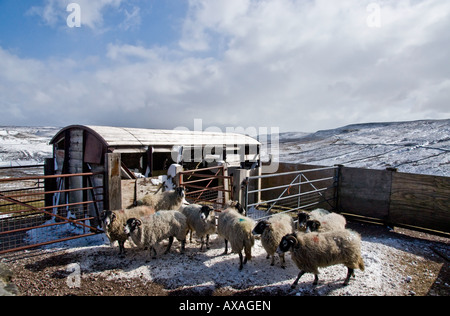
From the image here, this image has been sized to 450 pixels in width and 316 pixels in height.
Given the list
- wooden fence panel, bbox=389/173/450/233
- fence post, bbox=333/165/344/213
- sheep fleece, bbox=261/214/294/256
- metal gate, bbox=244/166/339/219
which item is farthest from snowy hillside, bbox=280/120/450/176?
sheep fleece, bbox=261/214/294/256

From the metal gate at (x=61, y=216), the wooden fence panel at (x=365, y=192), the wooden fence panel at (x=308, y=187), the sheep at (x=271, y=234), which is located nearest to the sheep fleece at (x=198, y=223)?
the sheep at (x=271, y=234)

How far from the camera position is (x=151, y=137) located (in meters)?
10.1

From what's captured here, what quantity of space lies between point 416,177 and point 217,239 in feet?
24.6

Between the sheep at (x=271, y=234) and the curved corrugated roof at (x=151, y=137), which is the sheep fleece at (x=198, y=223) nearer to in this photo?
the sheep at (x=271, y=234)

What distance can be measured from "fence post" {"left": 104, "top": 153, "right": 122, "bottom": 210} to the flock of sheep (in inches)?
39.0

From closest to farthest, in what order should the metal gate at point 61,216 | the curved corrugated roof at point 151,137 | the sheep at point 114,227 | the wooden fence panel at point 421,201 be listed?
1. the sheep at point 114,227
2. the metal gate at point 61,216
3. the wooden fence panel at point 421,201
4. the curved corrugated roof at point 151,137

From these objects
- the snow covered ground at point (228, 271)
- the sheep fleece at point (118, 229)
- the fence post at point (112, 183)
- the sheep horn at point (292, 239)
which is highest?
the fence post at point (112, 183)


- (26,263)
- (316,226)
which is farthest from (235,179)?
(26,263)

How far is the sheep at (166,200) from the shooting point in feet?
25.2

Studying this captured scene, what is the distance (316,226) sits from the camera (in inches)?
223

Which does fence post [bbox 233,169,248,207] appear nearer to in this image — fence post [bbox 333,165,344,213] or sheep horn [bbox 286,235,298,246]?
sheep horn [bbox 286,235,298,246]

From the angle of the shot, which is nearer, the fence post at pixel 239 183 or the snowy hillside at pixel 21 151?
the fence post at pixel 239 183
